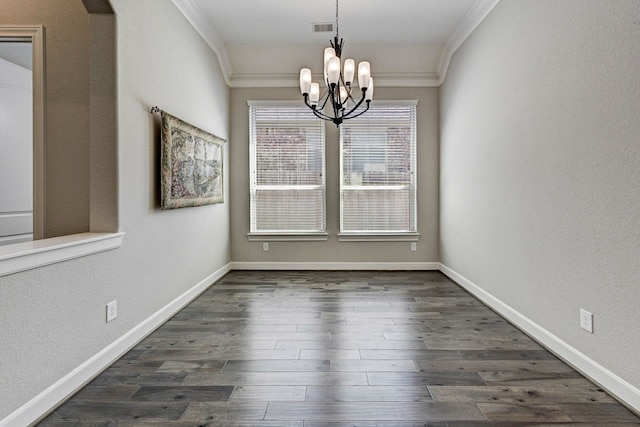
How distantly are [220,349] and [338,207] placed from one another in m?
3.05

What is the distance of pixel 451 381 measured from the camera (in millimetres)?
2107

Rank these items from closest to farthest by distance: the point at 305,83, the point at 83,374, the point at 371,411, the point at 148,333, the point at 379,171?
the point at 371,411 → the point at 83,374 → the point at 148,333 → the point at 305,83 → the point at 379,171

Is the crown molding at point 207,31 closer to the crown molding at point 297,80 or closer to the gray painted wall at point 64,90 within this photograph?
the crown molding at point 297,80

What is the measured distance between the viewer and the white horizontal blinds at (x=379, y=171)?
5172 mm

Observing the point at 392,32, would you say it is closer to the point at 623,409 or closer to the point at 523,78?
the point at 523,78

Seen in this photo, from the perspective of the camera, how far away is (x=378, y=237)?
5234mm

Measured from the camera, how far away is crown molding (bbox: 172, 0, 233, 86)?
3.58 metres

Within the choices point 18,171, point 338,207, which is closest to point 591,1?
point 338,207

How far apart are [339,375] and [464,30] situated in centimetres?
396

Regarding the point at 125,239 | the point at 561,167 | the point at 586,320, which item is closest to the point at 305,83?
the point at 125,239

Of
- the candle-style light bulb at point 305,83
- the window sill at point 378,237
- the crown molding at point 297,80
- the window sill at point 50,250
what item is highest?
the crown molding at point 297,80

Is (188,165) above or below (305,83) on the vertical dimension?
below

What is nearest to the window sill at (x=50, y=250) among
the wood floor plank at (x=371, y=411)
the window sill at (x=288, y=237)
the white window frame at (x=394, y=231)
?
the wood floor plank at (x=371, y=411)

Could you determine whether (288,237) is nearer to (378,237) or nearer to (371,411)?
(378,237)
